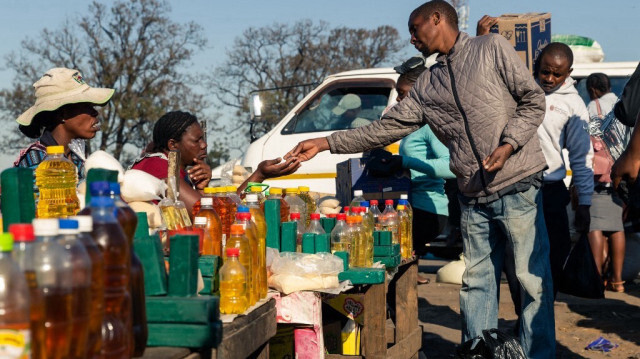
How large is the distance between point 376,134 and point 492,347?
1.56m

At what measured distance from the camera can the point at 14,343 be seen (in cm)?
172

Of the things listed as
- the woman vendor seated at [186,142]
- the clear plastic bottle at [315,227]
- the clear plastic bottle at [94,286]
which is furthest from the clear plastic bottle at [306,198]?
the clear plastic bottle at [94,286]

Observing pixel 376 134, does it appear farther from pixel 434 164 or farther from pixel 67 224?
pixel 67 224

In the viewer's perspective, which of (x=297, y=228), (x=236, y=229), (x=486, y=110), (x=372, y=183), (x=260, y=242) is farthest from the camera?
(x=372, y=183)

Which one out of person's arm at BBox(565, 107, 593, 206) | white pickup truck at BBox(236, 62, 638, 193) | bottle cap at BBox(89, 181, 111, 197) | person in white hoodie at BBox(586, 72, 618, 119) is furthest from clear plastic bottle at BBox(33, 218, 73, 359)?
person in white hoodie at BBox(586, 72, 618, 119)

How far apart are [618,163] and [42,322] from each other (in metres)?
2.83

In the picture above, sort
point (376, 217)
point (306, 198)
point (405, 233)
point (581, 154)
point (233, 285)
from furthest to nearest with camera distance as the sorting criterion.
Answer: point (405, 233) < point (581, 154) < point (376, 217) < point (306, 198) < point (233, 285)

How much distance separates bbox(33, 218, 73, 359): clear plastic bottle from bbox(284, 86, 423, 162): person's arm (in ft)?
11.3

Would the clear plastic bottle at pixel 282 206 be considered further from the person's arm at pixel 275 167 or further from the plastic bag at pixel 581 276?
the plastic bag at pixel 581 276

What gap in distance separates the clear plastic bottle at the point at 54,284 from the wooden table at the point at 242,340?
0.46 metres

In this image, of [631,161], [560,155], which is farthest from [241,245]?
[560,155]

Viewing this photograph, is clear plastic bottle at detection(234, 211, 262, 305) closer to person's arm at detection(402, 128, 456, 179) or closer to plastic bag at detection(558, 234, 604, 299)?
plastic bag at detection(558, 234, 604, 299)

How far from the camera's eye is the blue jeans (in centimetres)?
486

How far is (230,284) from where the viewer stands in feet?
9.96
